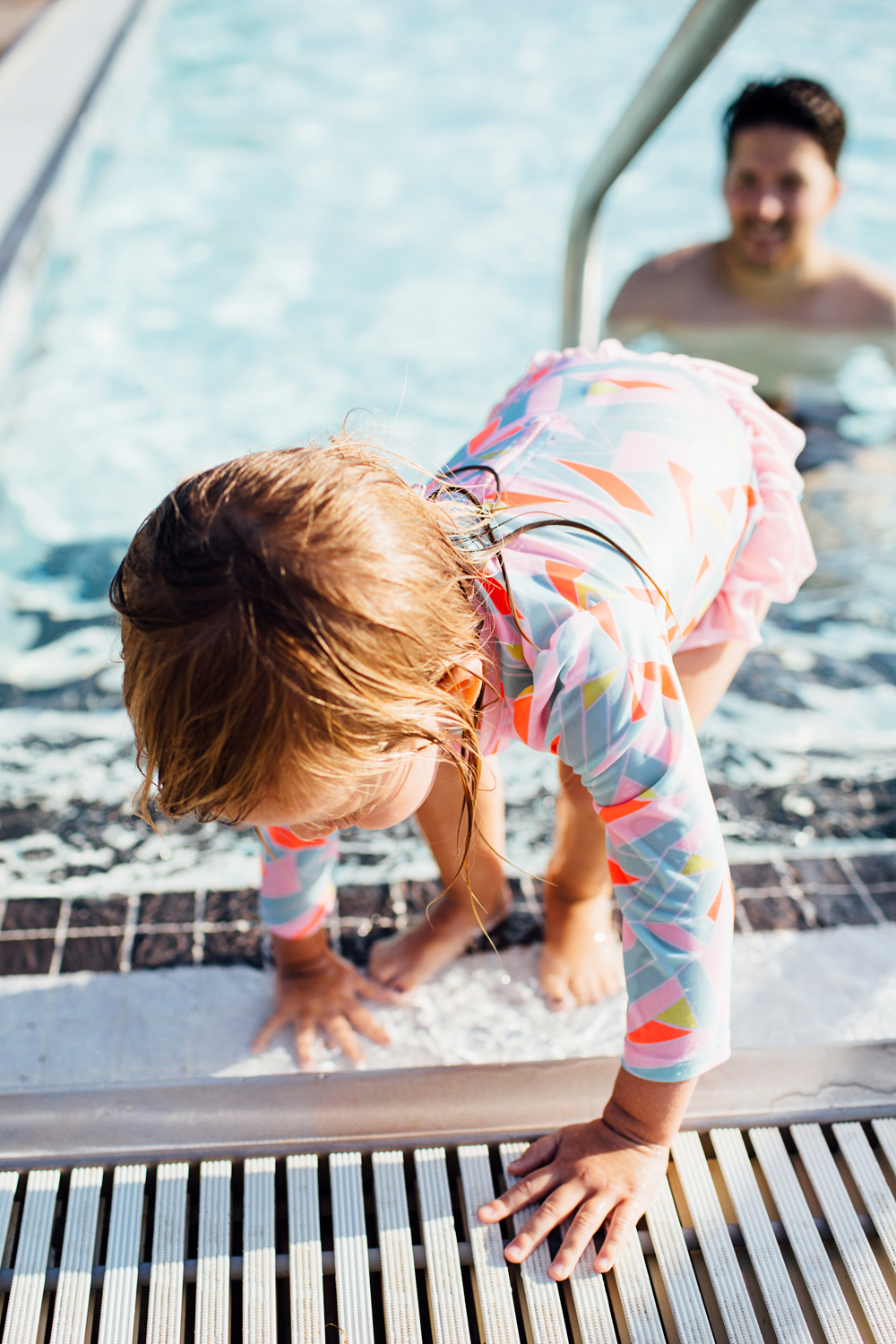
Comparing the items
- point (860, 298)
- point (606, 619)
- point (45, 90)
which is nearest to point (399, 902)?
point (606, 619)

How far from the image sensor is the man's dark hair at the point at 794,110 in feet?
12.4

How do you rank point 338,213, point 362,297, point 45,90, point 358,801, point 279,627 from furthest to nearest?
point 338,213
point 362,297
point 45,90
point 358,801
point 279,627

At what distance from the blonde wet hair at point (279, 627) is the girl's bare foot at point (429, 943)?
79 centimetres

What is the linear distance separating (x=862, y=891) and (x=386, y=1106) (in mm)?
1044

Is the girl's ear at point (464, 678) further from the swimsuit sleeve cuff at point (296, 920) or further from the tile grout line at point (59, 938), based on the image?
the tile grout line at point (59, 938)

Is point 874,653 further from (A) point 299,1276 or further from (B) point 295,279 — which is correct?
(B) point 295,279

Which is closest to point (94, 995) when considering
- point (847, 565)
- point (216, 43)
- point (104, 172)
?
point (847, 565)

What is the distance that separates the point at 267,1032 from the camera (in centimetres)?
183

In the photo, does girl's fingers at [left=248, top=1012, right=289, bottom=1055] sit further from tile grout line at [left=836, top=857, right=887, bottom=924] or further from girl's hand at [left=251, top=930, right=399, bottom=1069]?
tile grout line at [left=836, top=857, right=887, bottom=924]

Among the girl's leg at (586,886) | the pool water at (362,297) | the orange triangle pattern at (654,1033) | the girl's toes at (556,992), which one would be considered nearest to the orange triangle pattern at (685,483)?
the girl's leg at (586,886)

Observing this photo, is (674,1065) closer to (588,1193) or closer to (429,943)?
(588,1193)

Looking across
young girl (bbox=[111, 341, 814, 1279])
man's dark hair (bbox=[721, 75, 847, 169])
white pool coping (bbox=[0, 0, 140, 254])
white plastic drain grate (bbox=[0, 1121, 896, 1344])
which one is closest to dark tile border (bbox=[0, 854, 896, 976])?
young girl (bbox=[111, 341, 814, 1279])

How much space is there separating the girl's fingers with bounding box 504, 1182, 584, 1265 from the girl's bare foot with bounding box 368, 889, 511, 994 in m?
0.50

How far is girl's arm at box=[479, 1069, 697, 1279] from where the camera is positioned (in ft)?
4.77
